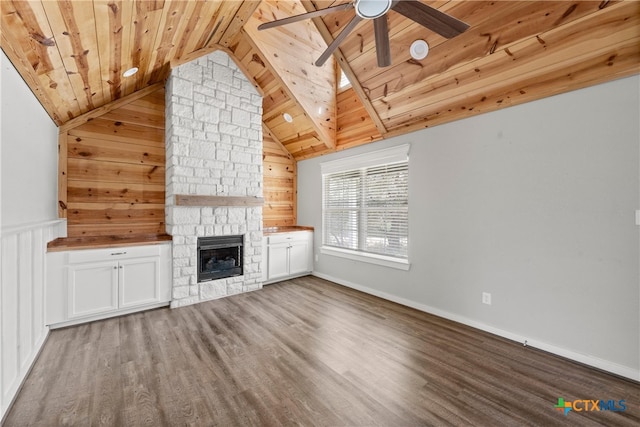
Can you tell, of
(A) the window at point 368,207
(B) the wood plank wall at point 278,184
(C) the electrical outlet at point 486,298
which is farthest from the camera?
(B) the wood plank wall at point 278,184

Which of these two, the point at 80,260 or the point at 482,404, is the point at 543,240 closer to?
the point at 482,404

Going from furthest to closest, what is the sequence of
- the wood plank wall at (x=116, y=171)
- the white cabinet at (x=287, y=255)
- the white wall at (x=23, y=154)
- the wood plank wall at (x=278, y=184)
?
the wood plank wall at (x=278, y=184) < the white cabinet at (x=287, y=255) < the wood plank wall at (x=116, y=171) < the white wall at (x=23, y=154)

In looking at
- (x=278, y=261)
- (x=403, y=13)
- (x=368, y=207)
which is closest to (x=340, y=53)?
(x=403, y=13)

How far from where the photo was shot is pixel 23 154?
2199 millimetres

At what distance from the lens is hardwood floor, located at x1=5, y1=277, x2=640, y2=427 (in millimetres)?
1749

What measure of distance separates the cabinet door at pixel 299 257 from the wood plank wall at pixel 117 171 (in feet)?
6.85

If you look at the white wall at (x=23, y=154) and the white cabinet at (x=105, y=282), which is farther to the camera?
the white cabinet at (x=105, y=282)

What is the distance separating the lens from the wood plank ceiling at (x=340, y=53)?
195cm

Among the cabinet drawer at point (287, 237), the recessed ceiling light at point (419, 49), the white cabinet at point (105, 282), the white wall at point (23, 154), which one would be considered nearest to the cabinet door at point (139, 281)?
the white cabinet at point (105, 282)

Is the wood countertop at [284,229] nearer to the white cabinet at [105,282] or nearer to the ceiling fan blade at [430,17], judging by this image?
the white cabinet at [105,282]

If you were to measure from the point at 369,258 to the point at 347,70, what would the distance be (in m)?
2.56

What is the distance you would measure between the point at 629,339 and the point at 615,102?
184cm

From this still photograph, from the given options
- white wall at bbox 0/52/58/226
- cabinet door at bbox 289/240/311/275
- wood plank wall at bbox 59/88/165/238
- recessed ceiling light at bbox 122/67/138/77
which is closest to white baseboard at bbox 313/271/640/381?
cabinet door at bbox 289/240/311/275

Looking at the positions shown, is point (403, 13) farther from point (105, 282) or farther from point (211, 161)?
point (105, 282)
